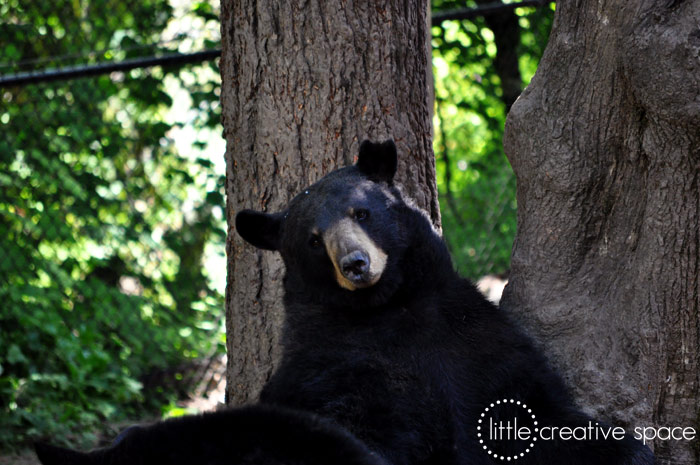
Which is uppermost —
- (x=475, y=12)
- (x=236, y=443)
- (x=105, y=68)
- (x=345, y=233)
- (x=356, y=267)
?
(x=475, y=12)

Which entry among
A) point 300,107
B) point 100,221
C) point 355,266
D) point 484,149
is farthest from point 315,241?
point 484,149

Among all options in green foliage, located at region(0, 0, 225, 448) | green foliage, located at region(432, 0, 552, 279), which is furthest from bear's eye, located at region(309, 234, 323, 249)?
green foliage, located at region(432, 0, 552, 279)

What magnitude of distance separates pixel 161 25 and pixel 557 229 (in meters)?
5.64

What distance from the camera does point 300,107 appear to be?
12.8 ft

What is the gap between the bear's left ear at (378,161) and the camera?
350 cm

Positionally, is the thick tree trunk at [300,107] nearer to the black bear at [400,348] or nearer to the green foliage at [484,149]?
the black bear at [400,348]

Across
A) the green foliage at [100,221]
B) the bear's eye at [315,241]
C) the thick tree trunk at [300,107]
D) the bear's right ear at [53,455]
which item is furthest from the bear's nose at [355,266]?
the green foliage at [100,221]

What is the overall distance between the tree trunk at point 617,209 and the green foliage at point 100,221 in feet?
14.0

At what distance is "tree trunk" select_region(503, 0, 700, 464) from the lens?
2938mm

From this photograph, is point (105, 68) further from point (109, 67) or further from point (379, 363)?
point (379, 363)

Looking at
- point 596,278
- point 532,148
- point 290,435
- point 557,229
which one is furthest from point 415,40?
point 290,435

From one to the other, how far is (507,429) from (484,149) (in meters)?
6.35

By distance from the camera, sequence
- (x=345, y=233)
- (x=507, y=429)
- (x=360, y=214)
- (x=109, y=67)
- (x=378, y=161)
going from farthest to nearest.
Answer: (x=109, y=67)
(x=378, y=161)
(x=360, y=214)
(x=345, y=233)
(x=507, y=429)

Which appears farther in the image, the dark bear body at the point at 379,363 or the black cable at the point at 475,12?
the black cable at the point at 475,12
